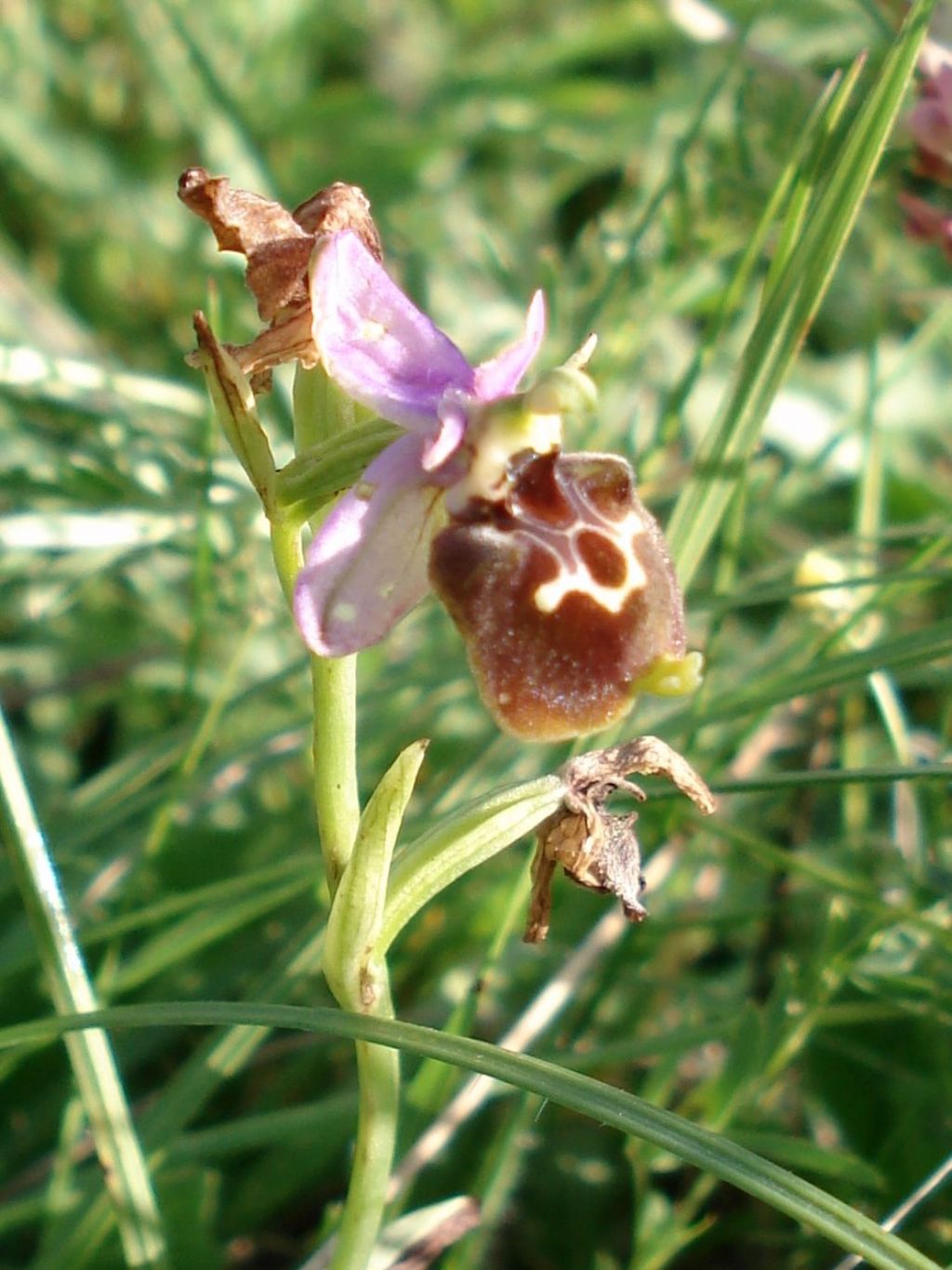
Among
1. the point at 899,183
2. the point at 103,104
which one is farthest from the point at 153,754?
the point at 103,104

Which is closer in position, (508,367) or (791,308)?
(508,367)

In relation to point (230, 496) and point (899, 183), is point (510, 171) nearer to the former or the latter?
point (899, 183)

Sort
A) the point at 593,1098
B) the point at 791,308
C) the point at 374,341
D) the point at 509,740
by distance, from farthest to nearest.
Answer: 1. the point at 509,740
2. the point at 791,308
3. the point at 374,341
4. the point at 593,1098

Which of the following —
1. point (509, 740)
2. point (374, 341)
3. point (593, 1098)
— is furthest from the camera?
point (509, 740)

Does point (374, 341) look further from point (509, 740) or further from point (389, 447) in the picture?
point (509, 740)

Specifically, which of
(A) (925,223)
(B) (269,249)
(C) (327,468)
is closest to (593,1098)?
(C) (327,468)
